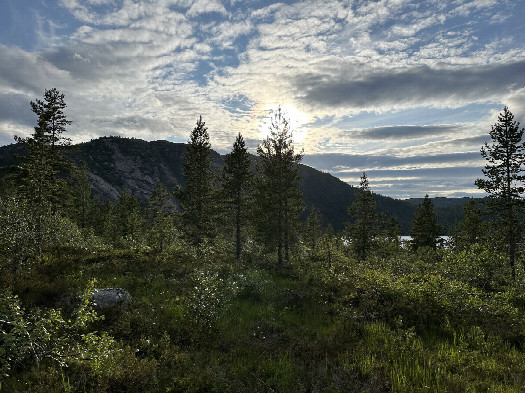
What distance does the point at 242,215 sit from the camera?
2905cm

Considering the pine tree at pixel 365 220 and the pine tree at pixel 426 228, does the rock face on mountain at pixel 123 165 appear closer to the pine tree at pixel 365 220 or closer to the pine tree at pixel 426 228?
the pine tree at pixel 426 228

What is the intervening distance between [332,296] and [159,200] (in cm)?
3069

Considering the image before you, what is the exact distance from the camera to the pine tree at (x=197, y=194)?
2472 cm

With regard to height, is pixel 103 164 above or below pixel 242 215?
above

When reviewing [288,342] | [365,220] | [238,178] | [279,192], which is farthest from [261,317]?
[365,220]

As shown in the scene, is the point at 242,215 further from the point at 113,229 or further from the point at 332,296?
the point at 113,229

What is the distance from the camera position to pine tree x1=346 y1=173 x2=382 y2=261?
27984 mm

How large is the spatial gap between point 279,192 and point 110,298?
570 inches

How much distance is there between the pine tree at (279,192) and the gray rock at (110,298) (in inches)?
536

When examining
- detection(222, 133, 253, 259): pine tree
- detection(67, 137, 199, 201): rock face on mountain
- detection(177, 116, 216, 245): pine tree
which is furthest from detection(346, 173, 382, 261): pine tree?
detection(67, 137, 199, 201): rock face on mountain

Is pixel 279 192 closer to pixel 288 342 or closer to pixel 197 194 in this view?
pixel 197 194

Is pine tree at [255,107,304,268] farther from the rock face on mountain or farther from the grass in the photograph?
the rock face on mountain

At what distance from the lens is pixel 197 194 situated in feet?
81.1

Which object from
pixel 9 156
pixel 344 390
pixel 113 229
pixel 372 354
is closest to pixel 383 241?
pixel 372 354
